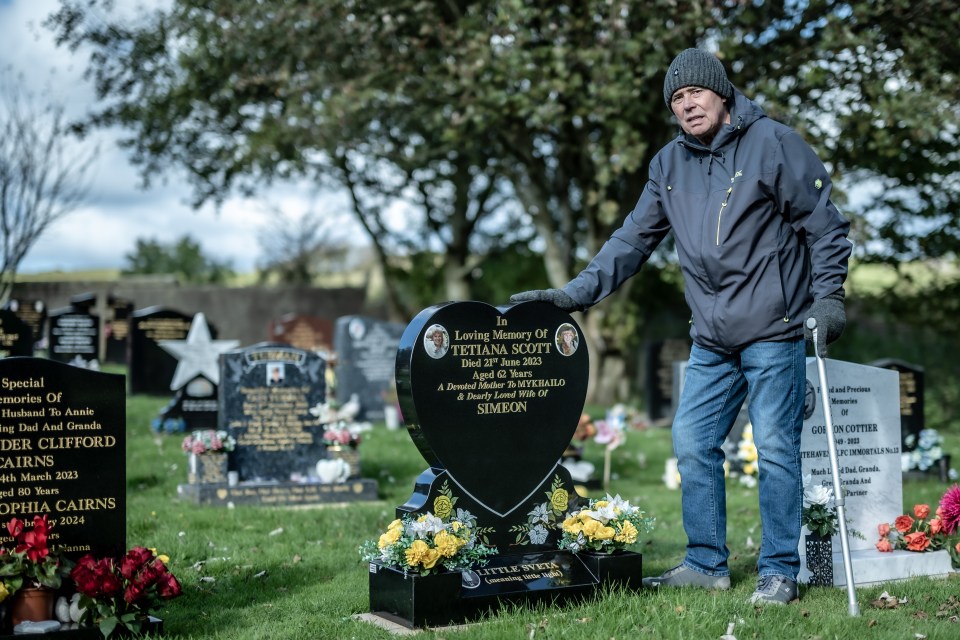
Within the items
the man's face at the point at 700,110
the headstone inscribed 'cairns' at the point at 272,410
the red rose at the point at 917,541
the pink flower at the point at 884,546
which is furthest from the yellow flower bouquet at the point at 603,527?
the headstone inscribed 'cairns' at the point at 272,410

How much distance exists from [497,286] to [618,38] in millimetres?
10171

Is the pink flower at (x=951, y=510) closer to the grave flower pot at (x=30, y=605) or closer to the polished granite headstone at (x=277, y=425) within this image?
the grave flower pot at (x=30, y=605)

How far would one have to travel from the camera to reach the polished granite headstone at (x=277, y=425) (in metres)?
8.50

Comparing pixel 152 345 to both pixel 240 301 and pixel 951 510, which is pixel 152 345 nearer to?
pixel 240 301

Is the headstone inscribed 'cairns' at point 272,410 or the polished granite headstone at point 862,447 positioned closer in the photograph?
the polished granite headstone at point 862,447

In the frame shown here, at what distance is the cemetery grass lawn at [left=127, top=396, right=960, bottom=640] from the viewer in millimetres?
4273

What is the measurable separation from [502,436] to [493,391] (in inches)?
8.9

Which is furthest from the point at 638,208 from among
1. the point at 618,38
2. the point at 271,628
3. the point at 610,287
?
the point at 618,38

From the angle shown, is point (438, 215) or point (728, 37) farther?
point (438, 215)

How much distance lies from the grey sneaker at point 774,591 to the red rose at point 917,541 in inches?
43.2

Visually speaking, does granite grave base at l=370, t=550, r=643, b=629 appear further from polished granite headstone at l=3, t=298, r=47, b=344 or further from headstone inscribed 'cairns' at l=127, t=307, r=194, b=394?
polished granite headstone at l=3, t=298, r=47, b=344

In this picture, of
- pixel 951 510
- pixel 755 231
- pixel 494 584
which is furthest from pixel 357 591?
pixel 951 510

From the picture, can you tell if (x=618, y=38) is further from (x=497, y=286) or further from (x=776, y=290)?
(x=497, y=286)

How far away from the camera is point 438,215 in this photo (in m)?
23.2
